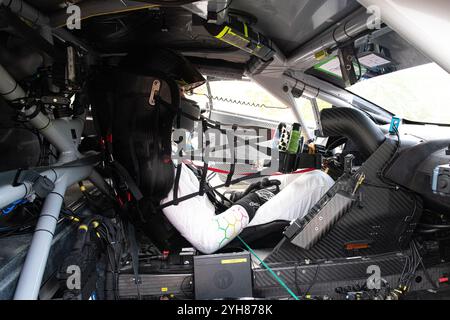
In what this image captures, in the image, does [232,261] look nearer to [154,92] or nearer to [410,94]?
[154,92]

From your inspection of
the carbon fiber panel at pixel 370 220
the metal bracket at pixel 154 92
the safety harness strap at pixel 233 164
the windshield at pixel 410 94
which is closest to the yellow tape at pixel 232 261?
the carbon fiber panel at pixel 370 220

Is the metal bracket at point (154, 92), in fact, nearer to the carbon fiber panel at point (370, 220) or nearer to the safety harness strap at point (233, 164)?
the safety harness strap at point (233, 164)

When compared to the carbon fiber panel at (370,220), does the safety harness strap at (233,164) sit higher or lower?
higher

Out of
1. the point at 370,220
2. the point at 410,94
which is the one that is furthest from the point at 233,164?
the point at 410,94

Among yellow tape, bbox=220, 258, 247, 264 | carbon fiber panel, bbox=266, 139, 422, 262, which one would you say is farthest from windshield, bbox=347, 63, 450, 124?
yellow tape, bbox=220, 258, 247, 264

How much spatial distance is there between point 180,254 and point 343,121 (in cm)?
106

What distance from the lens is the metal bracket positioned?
1.47 metres

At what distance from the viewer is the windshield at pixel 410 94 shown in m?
2.14

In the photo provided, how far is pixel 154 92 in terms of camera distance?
1.48 m

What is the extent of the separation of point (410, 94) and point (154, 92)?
1878 millimetres

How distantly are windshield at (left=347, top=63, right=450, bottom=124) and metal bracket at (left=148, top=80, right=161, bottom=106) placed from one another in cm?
165

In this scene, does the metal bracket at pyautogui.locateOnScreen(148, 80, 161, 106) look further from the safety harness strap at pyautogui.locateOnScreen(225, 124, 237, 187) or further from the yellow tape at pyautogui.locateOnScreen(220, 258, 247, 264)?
the yellow tape at pyautogui.locateOnScreen(220, 258, 247, 264)

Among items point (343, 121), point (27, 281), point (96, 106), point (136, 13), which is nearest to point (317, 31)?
point (343, 121)

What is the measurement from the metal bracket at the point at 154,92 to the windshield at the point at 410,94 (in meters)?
1.65
